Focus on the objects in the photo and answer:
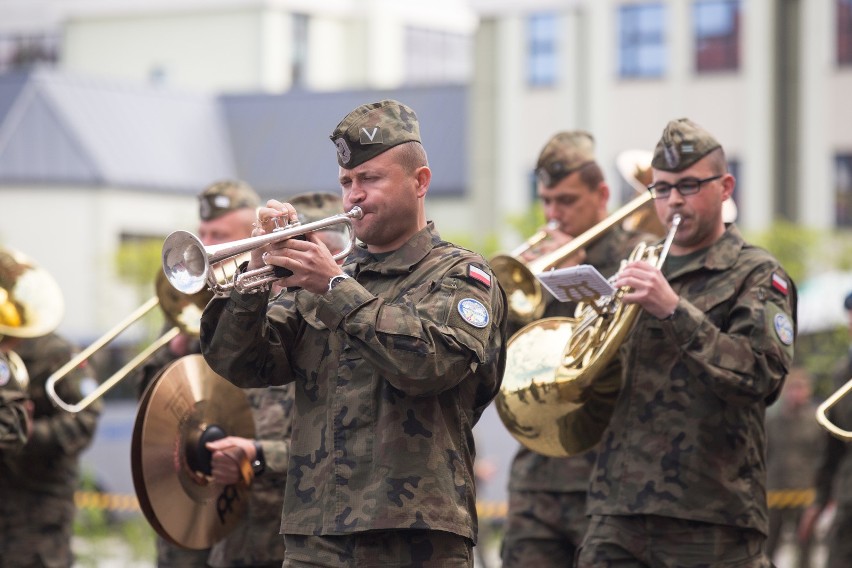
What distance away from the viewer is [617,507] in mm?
6637

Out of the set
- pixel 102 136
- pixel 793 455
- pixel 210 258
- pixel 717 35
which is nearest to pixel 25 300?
pixel 210 258

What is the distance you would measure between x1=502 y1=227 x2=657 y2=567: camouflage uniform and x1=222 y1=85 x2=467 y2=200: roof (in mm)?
31903

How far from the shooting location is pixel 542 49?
35656 mm

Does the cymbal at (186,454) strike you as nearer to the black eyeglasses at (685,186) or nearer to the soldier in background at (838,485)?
the black eyeglasses at (685,186)

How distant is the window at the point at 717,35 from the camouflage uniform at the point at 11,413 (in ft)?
Answer: 88.6

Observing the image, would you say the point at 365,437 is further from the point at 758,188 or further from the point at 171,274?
the point at 758,188

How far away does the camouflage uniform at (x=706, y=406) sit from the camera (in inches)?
254

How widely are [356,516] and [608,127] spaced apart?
2931 cm

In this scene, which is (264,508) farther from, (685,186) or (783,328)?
(783,328)

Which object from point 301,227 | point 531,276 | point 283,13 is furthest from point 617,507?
point 283,13

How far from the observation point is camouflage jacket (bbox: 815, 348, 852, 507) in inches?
376

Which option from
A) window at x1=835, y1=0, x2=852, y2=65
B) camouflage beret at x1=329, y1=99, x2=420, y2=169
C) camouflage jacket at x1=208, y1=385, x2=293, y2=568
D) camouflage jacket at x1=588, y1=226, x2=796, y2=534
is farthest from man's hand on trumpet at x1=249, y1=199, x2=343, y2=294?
window at x1=835, y1=0, x2=852, y2=65

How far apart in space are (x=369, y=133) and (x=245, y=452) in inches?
73.6

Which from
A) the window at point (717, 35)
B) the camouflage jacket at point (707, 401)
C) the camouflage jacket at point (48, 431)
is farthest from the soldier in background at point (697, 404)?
the window at point (717, 35)
